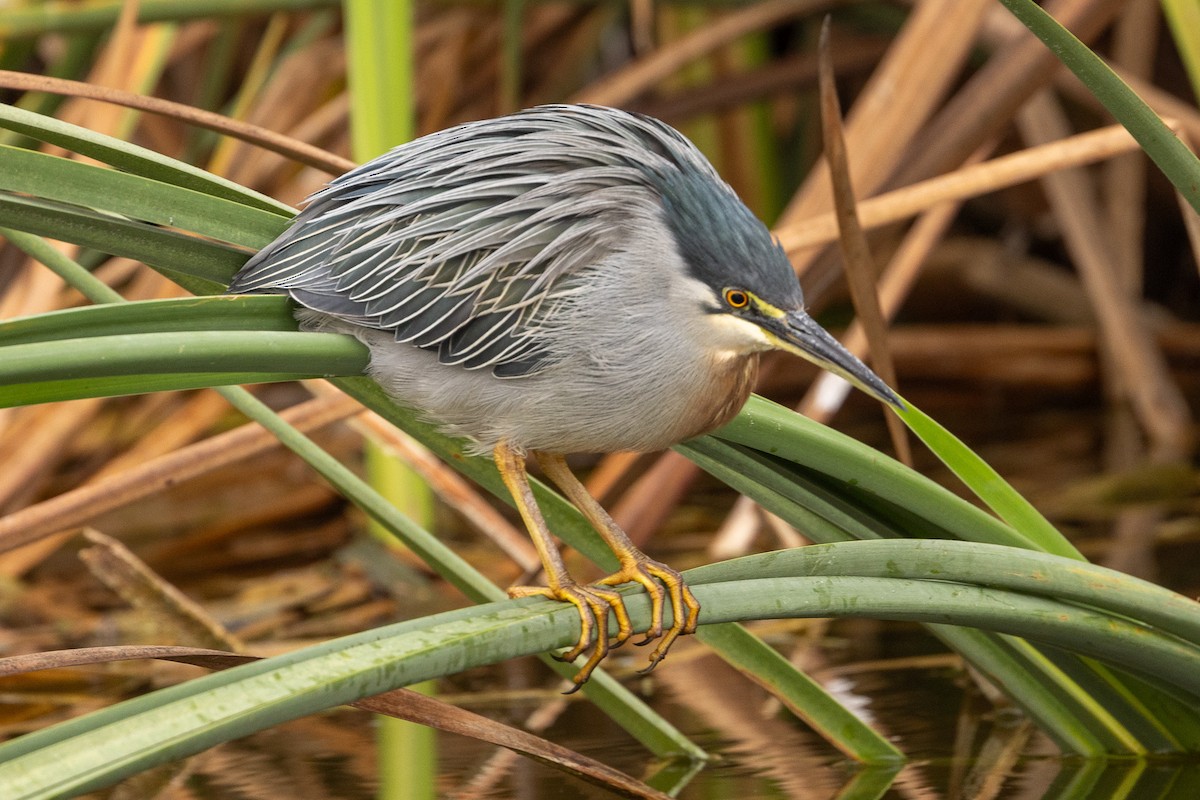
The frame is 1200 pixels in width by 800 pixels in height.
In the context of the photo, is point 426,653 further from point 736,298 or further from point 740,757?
point 740,757

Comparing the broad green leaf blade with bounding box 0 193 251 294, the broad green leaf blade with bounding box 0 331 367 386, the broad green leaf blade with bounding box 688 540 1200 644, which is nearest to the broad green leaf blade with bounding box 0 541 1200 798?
the broad green leaf blade with bounding box 688 540 1200 644

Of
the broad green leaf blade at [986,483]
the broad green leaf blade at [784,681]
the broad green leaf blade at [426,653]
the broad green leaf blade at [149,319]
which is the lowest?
the broad green leaf blade at [426,653]

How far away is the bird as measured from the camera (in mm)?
1347

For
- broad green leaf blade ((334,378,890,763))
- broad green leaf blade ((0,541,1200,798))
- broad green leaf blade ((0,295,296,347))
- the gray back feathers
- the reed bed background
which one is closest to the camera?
broad green leaf blade ((0,541,1200,798))

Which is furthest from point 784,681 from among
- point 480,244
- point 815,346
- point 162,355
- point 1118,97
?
point 162,355

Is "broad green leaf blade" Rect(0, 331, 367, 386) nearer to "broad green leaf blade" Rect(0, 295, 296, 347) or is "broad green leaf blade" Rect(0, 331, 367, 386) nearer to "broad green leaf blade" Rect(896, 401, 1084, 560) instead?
"broad green leaf blade" Rect(0, 295, 296, 347)

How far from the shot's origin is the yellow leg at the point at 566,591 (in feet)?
4.38

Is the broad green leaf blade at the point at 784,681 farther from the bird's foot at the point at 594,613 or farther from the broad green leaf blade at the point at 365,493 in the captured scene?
the bird's foot at the point at 594,613

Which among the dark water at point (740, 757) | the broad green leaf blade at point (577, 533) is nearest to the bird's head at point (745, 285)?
the broad green leaf blade at point (577, 533)

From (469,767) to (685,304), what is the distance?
0.80m

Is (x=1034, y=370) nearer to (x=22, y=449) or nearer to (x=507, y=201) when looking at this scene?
(x=22, y=449)

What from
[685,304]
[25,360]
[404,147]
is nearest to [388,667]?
[25,360]

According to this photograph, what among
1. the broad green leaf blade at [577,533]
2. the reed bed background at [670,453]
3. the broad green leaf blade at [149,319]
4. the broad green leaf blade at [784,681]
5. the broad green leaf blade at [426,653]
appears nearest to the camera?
the broad green leaf blade at [426,653]

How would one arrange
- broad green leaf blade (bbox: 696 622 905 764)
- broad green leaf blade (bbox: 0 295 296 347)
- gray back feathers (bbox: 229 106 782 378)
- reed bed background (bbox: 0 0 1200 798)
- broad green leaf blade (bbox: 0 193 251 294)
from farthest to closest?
reed bed background (bbox: 0 0 1200 798), broad green leaf blade (bbox: 696 622 905 764), gray back feathers (bbox: 229 106 782 378), broad green leaf blade (bbox: 0 193 251 294), broad green leaf blade (bbox: 0 295 296 347)
